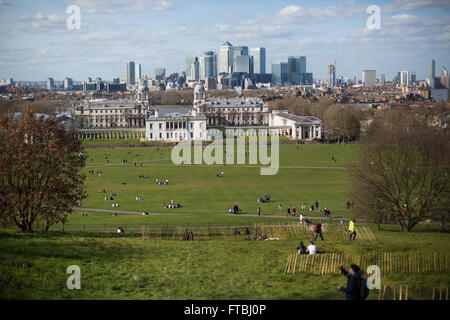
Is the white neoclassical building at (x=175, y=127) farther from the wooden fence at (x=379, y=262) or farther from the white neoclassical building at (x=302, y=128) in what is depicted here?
the wooden fence at (x=379, y=262)

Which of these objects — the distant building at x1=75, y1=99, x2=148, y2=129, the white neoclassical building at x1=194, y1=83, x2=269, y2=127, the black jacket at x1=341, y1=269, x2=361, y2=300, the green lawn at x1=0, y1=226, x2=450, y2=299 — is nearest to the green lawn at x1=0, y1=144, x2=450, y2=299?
the green lawn at x1=0, y1=226, x2=450, y2=299

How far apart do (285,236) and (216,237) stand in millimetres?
2734

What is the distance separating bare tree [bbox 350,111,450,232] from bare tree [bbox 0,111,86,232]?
12049 millimetres

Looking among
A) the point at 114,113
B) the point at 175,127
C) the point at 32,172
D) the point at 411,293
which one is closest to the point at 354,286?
the point at 411,293

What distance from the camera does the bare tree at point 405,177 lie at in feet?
74.8

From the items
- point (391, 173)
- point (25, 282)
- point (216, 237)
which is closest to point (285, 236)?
point (216, 237)

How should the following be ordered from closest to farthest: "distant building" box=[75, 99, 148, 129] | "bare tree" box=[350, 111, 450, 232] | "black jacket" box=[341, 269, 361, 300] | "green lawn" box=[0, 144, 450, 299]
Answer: "black jacket" box=[341, 269, 361, 300] → "green lawn" box=[0, 144, 450, 299] → "bare tree" box=[350, 111, 450, 232] → "distant building" box=[75, 99, 148, 129]

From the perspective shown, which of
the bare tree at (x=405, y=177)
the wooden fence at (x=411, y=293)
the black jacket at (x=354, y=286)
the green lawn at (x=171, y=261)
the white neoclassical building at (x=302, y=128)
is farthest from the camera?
Answer: the white neoclassical building at (x=302, y=128)

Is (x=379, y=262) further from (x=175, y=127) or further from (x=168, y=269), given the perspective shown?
(x=175, y=127)

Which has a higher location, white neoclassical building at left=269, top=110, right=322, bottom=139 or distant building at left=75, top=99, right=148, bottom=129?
distant building at left=75, top=99, right=148, bottom=129

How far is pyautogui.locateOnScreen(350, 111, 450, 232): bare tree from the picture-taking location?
2281 cm

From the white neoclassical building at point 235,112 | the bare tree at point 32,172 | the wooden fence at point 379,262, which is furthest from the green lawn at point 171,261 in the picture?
the white neoclassical building at point 235,112

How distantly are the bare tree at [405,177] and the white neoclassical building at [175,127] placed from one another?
7043cm

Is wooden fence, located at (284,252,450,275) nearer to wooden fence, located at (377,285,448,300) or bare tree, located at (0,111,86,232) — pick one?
wooden fence, located at (377,285,448,300)
